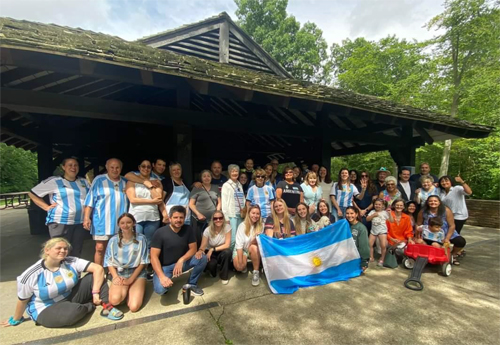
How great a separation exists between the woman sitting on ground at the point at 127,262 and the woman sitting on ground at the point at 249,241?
128 centimetres

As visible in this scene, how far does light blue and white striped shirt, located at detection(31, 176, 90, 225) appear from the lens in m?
3.18

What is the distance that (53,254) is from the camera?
252 cm

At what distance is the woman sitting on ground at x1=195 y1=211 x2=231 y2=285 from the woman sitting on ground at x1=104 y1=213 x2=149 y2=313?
0.86 metres

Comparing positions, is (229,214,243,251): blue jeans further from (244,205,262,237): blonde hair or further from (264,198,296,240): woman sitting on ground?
(264,198,296,240): woman sitting on ground

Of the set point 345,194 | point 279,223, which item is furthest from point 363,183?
point 279,223

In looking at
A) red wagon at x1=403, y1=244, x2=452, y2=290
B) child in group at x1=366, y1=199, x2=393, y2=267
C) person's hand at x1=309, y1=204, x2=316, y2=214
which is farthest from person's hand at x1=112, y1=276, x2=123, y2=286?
child in group at x1=366, y1=199, x2=393, y2=267

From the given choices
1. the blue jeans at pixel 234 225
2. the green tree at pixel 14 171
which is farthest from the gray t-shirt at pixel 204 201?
the green tree at pixel 14 171

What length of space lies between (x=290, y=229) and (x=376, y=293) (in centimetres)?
143

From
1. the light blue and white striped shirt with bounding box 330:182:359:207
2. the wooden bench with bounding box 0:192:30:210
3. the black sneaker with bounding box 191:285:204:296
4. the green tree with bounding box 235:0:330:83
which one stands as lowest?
the wooden bench with bounding box 0:192:30:210

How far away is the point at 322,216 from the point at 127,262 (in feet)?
10.3

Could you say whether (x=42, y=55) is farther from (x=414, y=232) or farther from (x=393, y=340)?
(x=414, y=232)

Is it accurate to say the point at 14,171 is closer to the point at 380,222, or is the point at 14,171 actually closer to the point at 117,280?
the point at 117,280

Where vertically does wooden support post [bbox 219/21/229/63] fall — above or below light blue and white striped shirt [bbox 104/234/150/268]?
above

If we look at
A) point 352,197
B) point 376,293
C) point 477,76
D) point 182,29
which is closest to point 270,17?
point 477,76
